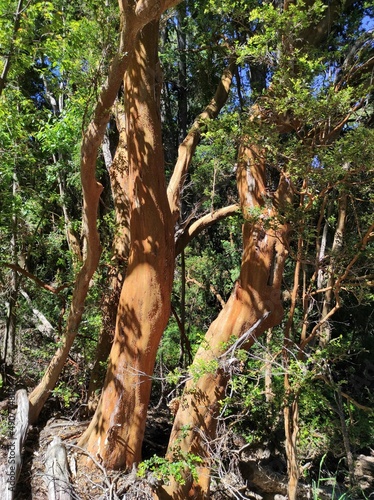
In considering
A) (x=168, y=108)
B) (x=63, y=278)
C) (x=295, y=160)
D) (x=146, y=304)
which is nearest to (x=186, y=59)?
(x=168, y=108)

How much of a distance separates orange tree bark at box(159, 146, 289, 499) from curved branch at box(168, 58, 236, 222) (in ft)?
2.51

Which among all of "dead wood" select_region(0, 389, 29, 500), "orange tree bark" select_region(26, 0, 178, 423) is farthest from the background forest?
"dead wood" select_region(0, 389, 29, 500)

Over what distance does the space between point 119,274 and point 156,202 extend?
1312 mm

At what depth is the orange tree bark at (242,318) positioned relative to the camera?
4.49 m

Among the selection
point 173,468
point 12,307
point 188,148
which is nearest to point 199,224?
point 188,148

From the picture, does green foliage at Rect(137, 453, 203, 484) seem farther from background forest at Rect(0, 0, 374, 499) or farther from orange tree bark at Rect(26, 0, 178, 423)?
orange tree bark at Rect(26, 0, 178, 423)

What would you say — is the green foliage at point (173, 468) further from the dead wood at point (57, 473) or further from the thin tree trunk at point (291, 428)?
the thin tree trunk at point (291, 428)

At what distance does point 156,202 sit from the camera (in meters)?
4.52

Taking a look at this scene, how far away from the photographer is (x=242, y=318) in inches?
191

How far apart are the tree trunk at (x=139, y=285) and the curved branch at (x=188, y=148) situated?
65 centimetres

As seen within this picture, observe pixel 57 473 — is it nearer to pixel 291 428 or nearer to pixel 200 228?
pixel 291 428

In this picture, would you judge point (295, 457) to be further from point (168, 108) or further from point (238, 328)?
point (168, 108)

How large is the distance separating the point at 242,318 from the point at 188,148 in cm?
237

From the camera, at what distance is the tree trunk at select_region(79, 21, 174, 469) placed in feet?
14.4
